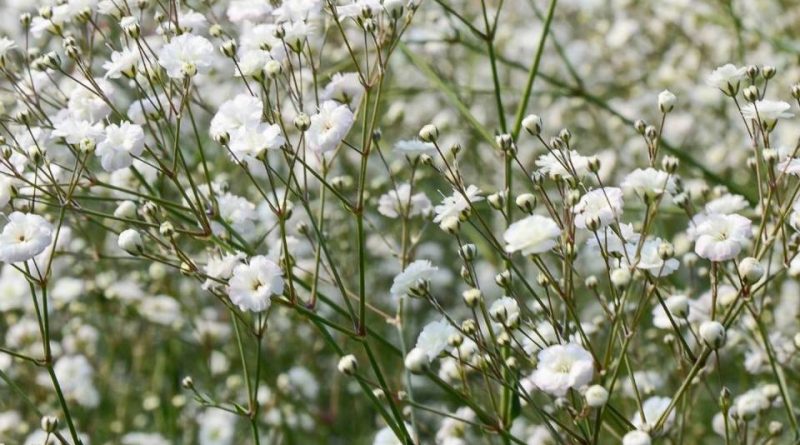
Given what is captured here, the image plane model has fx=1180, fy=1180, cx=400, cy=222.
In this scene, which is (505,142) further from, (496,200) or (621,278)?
(621,278)

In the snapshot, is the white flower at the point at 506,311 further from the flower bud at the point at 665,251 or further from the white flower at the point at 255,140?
the white flower at the point at 255,140

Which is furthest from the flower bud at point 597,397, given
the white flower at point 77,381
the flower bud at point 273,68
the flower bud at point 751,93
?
the white flower at point 77,381

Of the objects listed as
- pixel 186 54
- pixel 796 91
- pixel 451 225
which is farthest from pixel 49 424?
pixel 796 91

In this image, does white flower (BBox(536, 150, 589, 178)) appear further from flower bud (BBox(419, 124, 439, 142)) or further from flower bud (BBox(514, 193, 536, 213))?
flower bud (BBox(419, 124, 439, 142))

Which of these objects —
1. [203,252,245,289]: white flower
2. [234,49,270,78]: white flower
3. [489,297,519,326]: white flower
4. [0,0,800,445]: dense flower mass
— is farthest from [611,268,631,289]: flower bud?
[234,49,270,78]: white flower

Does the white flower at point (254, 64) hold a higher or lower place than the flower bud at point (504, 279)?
higher

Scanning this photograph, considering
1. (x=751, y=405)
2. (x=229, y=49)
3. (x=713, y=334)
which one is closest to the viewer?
(x=713, y=334)
